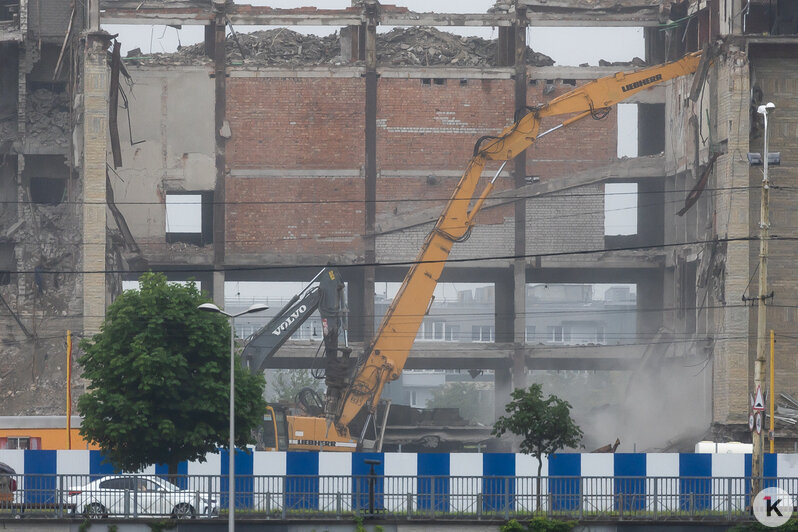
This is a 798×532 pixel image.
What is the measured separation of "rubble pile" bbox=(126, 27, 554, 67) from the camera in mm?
49250

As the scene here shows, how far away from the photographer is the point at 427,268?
42062mm

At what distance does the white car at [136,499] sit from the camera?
2462 cm

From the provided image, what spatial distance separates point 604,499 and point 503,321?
939 inches

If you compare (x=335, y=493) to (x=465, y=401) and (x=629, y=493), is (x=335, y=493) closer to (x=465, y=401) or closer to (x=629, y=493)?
(x=629, y=493)

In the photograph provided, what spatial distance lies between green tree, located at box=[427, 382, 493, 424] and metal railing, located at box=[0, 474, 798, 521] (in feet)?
243

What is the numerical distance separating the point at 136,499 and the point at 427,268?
19.0m

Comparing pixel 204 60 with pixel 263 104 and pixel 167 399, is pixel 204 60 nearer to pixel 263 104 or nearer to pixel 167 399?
pixel 263 104

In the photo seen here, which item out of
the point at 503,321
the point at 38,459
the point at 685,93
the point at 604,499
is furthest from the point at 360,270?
the point at 604,499

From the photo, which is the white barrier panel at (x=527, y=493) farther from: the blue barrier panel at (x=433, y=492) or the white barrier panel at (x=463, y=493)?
the blue barrier panel at (x=433, y=492)

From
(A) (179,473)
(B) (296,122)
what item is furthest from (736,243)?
(A) (179,473)

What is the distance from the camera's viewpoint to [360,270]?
48.5 m

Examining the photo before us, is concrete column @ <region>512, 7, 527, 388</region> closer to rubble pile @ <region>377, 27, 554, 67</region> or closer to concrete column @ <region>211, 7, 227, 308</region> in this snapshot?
rubble pile @ <region>377, 27, 554, 67</region>

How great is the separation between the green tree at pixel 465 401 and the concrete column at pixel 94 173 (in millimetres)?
58302

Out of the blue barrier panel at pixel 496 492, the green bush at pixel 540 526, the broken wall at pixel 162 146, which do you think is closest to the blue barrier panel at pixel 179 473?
the blue barrier panel at pixel 496 492
